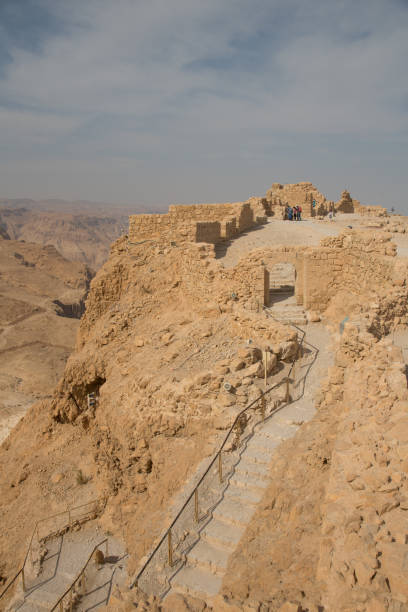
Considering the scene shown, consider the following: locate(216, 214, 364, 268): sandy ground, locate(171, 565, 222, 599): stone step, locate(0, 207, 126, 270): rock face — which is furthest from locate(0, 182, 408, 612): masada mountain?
locate(0, 207, 126, 270): rock face

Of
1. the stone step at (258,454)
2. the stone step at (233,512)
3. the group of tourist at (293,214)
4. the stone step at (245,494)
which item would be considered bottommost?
the stone step at (233,512)

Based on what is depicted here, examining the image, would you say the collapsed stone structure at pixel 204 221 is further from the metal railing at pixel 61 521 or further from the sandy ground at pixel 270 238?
the metal railing at pixel 61 521

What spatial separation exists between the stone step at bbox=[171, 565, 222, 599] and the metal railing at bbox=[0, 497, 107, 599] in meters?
4.39

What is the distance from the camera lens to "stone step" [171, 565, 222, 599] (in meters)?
5.23

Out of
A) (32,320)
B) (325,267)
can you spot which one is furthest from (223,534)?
(32,320)

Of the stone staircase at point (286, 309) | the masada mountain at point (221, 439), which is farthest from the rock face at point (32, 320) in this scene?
the stone staircase at point (286, 309)

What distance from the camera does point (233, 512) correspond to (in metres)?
6.30

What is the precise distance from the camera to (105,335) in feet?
44.6

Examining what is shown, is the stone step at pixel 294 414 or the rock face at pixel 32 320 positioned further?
the rock face at pixel 32 320

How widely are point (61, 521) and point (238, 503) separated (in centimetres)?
495

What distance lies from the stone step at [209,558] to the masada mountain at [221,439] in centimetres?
2

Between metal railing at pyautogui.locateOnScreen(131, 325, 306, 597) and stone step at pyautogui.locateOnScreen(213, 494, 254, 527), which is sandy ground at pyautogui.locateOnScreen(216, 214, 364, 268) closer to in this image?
metal railing at pyautogui.locateOnScreen(131, 325, 306, 597)

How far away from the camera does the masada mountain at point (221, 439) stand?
4.53m

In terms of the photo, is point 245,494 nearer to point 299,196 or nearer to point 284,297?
point 284,297
